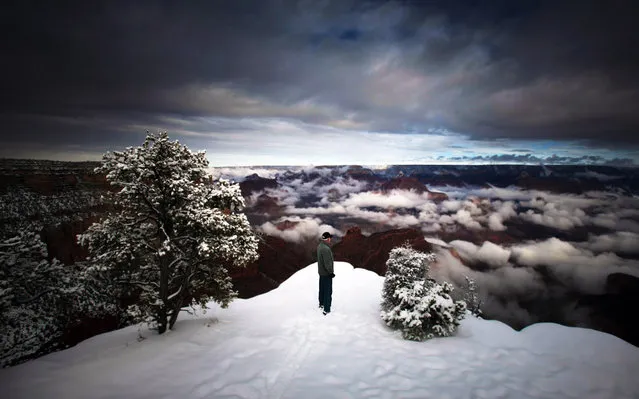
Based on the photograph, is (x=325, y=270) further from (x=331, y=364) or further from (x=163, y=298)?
(x=163, y=298)

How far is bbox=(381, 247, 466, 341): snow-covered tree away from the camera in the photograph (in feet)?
28.7

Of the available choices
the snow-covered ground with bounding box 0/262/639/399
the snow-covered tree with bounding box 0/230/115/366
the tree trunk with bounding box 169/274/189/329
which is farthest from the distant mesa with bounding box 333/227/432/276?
the snow-covered tree with bounding box 0/230/115/366

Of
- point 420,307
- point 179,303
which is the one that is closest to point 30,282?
point 179,303

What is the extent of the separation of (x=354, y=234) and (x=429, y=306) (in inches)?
3971

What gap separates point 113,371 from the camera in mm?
6582

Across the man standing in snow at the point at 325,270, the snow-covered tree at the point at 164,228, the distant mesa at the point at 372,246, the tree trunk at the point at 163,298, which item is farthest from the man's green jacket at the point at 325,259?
the distant mesa at the point at 372,246

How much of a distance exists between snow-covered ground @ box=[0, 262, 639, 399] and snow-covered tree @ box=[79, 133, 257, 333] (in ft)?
4.97

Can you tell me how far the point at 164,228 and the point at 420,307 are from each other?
918cm

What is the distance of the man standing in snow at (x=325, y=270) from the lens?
10688 millimetres

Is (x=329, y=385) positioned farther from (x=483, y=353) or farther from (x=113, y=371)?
(x=113, y=371)

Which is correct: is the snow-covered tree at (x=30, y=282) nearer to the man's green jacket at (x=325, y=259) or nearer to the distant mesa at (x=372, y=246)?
the man's green jacket at (x=325, y=259)

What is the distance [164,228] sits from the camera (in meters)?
9.31

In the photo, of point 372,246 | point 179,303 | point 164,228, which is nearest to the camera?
point 164,228

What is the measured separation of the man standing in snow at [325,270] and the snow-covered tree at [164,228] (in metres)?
2.65
